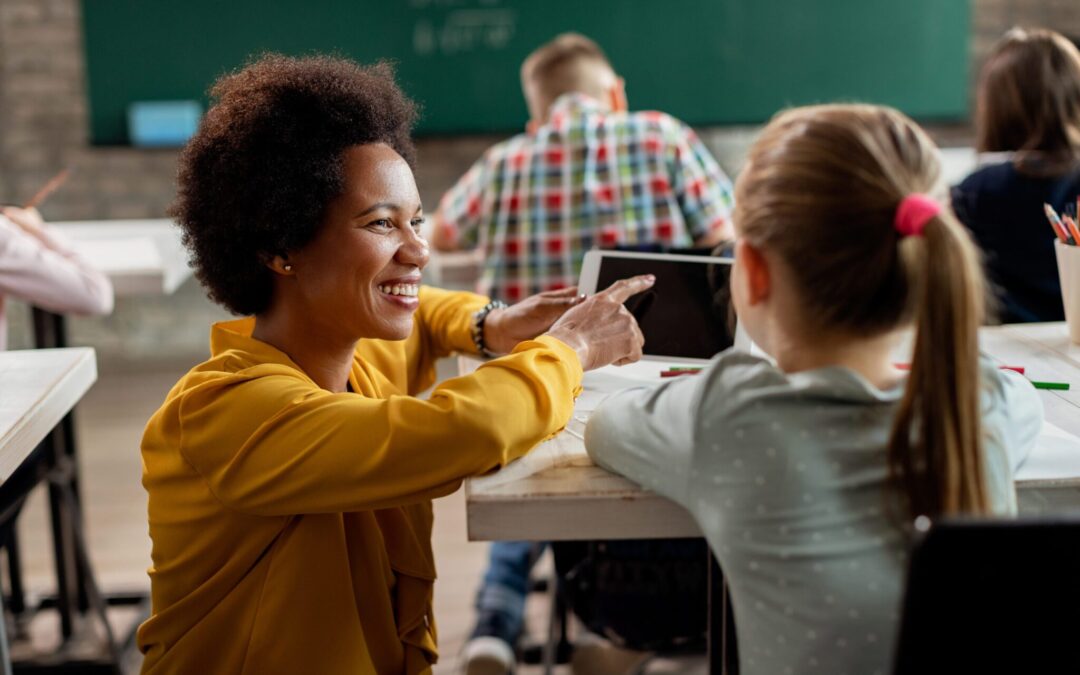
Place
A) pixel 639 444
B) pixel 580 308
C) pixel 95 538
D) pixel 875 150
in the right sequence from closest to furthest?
pixel 875 150
pixel 639 444
pixel 580 308
pixel 95 538

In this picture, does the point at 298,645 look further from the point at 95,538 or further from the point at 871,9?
the point at 871,9

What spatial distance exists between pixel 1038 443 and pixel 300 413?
0.74 meters

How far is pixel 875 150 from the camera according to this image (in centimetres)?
100

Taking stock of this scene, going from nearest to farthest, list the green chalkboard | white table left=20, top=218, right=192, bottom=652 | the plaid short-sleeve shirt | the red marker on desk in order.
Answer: the red marker on desk
white table left=20, top=218, right=192, bottom=652
the plaid short-sleeve shirt
the green chalkboard

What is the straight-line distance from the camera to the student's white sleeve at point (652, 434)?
107cm

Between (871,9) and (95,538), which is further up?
(871,9)

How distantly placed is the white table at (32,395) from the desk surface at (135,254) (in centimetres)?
55

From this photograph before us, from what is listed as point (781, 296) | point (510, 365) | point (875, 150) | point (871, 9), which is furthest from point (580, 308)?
point (871, 9)

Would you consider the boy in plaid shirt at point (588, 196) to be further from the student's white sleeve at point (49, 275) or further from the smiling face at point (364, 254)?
the smiling face at point (364, 254)

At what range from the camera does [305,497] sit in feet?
3.76

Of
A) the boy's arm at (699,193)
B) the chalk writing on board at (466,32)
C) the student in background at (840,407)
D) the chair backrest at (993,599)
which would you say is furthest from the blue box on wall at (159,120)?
the chair backrest at (993,599)

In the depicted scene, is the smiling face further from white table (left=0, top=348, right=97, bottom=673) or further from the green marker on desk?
the green marker on desk

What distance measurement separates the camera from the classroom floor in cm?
264

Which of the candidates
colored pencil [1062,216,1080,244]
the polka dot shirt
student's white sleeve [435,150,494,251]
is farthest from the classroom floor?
the polka dot shirt
